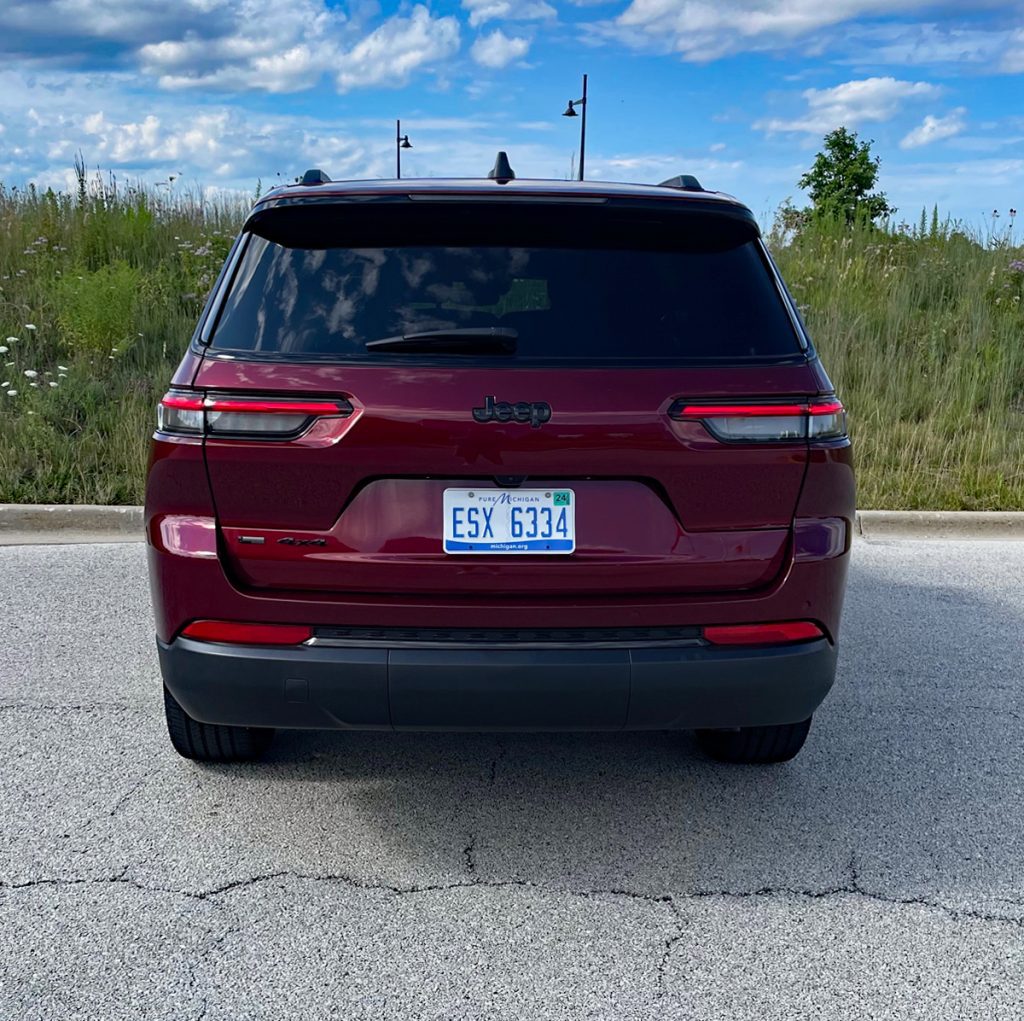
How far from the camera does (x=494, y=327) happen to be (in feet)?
9.18

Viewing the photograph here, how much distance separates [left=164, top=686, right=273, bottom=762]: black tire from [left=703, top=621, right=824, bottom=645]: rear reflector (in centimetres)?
152

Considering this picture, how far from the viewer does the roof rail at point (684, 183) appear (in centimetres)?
341

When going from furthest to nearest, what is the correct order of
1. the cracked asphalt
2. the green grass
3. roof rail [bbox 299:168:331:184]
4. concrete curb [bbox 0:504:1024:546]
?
1. the green grass
2. concrete curb [bbox 0:504:1024:546]
3. roof rail [bbox 299:168:331:184]
4. the cracked asphalt

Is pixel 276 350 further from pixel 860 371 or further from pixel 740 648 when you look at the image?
pixel 860 371

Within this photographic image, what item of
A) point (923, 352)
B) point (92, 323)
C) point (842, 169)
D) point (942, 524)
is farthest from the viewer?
point (842, 169)

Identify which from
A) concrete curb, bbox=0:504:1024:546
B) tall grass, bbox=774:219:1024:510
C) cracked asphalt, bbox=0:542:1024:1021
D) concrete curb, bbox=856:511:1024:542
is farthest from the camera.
Answer: tall grass, bbox=774:219:1024:510

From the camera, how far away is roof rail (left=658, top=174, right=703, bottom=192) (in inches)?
134

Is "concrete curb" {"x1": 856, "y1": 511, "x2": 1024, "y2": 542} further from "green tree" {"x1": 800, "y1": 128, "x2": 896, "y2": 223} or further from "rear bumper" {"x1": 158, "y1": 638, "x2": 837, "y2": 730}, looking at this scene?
"green tree" {"x1": 800, "y1": 128, "x2": 896, "y2": 223}

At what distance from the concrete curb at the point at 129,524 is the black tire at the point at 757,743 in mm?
4256

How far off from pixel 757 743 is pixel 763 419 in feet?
4.36

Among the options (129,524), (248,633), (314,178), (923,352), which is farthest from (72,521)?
(923,352)

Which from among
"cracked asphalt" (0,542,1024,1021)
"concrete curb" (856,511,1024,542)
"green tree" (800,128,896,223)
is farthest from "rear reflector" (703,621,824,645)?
"green tree" (800,128,896,223)

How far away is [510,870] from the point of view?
3023 mm

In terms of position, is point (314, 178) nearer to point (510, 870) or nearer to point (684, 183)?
point (684, 183)
